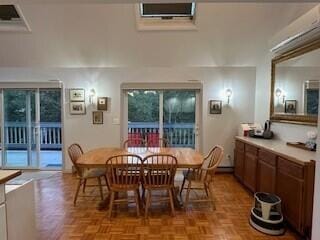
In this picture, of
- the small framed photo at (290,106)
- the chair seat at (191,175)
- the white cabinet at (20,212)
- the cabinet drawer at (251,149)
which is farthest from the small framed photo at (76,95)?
the small framed photo at (290,106)

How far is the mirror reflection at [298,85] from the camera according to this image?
3545 mm

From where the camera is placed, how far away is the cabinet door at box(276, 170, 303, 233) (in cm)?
285

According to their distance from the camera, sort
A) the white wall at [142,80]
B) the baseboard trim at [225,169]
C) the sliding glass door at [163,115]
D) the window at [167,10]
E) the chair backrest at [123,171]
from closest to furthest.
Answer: the chair backrest at [123,171]
the window at [167,10]
the white wall at [142,80]
the baseboard trim at [225,169]
the sliding glass door at [163,115]

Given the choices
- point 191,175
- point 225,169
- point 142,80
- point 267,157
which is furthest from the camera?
point 225,169

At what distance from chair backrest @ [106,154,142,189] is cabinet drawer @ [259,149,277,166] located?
1.68m

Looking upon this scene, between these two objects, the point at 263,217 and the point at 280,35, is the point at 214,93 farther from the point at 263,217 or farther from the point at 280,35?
the point at 263,217

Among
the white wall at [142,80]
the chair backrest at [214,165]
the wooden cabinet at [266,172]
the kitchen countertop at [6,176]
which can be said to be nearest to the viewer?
the kitchen countertop at [6,176]

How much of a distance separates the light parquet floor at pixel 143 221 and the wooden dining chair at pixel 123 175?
0.81ft

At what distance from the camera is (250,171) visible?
4.40 meters

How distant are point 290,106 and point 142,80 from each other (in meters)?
2.85

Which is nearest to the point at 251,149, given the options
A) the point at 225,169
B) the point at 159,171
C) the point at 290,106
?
the point at 290,106

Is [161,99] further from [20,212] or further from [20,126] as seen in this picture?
[20,212]

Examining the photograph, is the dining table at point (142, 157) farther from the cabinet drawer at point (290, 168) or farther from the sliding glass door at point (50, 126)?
the sliding glass door at point (50, 126)

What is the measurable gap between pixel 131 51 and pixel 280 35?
2.63 m
